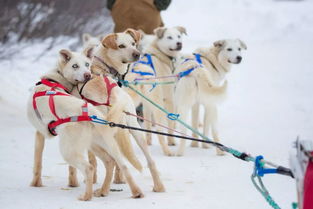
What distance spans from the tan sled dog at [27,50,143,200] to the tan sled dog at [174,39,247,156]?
6.61ft

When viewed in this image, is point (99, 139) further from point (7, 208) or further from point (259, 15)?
point (259, 15)

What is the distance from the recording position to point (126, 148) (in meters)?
4.46

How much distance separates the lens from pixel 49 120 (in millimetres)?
4309

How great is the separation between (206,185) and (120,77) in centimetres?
132

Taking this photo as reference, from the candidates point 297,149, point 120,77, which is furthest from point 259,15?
point 297,149

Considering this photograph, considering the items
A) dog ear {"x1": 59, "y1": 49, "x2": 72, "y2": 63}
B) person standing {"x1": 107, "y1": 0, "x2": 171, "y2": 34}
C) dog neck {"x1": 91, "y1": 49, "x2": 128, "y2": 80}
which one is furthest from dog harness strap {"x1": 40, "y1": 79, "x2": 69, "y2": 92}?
person standing {"x1": 107, "y1": 0, "x2": 171, "y2": 34}

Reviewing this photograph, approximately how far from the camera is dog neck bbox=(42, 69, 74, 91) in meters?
4.77

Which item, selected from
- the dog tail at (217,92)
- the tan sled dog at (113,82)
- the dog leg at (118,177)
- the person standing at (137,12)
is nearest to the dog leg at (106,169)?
the tan sled dog at (113,82)

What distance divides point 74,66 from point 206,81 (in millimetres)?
2089

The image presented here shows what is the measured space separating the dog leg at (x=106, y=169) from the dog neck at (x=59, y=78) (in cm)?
65

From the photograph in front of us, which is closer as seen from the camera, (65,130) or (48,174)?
(65,130)

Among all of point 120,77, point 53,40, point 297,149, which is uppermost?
point 53,40

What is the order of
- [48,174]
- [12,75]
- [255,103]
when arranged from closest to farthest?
[48,174] → [255,103] → [12,75]

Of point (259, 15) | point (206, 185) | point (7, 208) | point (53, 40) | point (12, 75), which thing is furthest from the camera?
point (259, 15)
